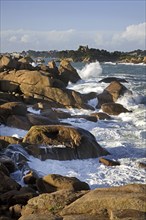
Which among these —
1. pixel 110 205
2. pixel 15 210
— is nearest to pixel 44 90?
pixel 15 210

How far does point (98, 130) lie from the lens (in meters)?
18.5

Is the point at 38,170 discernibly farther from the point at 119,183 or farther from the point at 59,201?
the point at 59,201

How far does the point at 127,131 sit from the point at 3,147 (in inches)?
290

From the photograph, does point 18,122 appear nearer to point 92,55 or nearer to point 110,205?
point 110,205

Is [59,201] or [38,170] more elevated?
[59,201]

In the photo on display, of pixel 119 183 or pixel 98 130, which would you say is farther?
pixel 98 130

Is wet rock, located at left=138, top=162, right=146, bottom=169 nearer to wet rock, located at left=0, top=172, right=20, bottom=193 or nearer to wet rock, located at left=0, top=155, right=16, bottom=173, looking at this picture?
wet rock, located at left=0, top=155, right=16, bottom=173

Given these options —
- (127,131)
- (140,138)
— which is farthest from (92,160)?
(127,131)

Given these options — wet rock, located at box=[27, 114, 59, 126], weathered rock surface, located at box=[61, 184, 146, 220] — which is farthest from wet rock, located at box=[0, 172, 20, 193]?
wet rock, located at box=[27, 114, 59, 126]

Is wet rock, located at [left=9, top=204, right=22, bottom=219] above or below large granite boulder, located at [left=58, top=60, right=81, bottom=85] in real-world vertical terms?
below

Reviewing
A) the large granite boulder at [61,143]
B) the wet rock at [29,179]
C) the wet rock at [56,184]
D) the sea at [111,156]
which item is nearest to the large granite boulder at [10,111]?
the sea at [111,156]

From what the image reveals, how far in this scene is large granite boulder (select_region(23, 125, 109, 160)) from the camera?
43.0ft

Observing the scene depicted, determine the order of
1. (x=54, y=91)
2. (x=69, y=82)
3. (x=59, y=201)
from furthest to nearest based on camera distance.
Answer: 1. (x=69, y=82)
2. (x=54, y=91)
3. (x=59, y=201)

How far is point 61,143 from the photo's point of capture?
13453mm
